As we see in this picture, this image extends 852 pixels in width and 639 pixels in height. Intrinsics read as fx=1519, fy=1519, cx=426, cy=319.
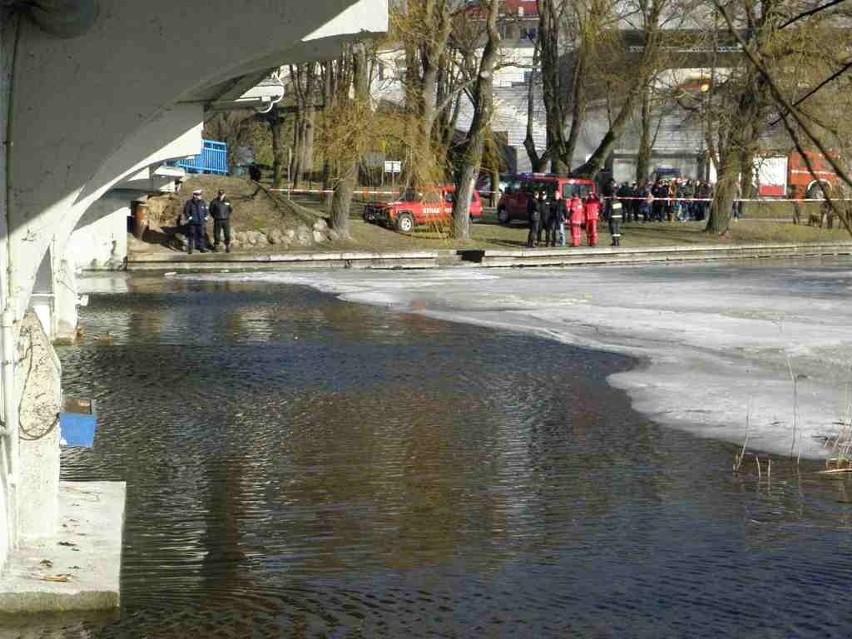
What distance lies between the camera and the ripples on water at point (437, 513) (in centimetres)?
713

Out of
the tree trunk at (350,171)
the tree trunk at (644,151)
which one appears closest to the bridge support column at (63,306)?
the tree trunk at (350,171)

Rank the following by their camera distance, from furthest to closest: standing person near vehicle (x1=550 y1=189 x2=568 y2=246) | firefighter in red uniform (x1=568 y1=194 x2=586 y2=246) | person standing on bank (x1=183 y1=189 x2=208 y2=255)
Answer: firefighter in red uniform (x1=568 y1=194 x2=586 y2=246)
standing person near vehicle (x1=550 y1=189 x2=568 y2=246)
person standing on bank (x1=183 y1=189 x2=208 y2=255)

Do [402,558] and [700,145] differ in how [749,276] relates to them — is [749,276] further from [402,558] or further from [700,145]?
[700,145]

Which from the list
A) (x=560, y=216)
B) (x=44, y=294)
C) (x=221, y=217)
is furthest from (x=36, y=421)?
(x=560, y=216)

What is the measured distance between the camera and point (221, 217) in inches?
1619

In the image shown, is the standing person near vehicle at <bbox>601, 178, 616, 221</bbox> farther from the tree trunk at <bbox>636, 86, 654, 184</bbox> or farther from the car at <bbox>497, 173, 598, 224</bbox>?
the tree trunk at <bbox>636, 86, 654, 184</bbox>

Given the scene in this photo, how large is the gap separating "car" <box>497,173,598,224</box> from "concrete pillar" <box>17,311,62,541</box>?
1798 inches

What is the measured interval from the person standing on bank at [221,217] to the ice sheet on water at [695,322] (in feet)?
19.0

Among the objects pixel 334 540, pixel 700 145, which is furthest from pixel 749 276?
pixel 700 145

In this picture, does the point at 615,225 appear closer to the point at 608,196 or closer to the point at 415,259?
the point at 415,259

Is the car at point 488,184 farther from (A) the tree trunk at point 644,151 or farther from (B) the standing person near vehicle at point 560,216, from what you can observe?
(B) the standing person near vehicle at point 560,216

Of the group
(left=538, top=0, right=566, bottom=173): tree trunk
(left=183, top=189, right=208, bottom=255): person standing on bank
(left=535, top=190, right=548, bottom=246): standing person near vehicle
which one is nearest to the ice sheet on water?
(left=183, top=189, right=208, bottom=255): person standing on bank

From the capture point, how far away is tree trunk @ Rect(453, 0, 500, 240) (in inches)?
1801

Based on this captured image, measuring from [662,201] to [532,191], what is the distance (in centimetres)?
723
